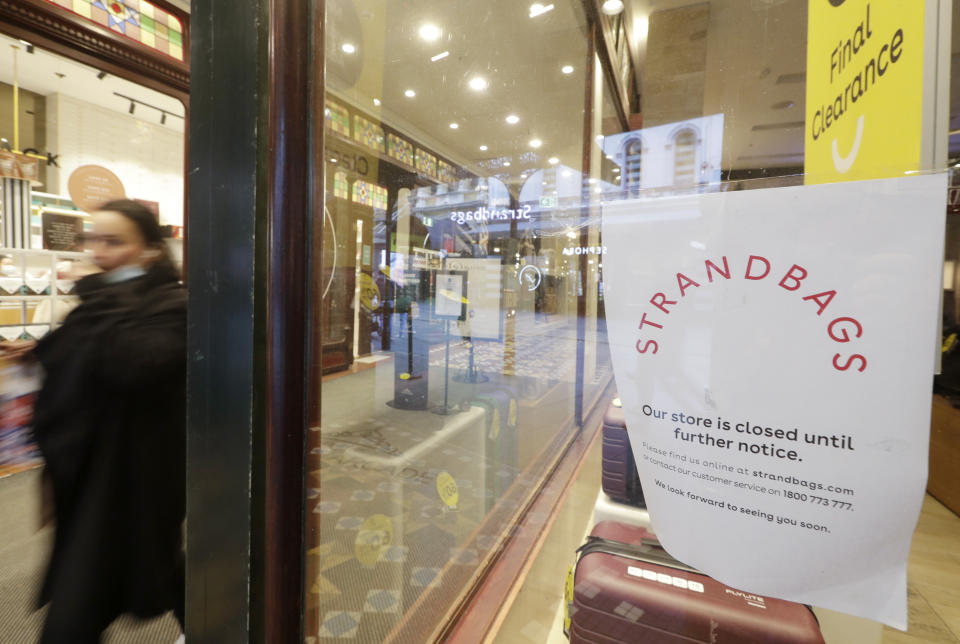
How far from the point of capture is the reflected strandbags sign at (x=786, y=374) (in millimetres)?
402

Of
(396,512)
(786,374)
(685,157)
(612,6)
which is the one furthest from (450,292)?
(786,374)

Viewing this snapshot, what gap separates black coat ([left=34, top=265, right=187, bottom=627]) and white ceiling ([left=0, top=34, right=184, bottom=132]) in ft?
11.8

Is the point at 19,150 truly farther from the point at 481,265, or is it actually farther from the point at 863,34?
the point at 863,34

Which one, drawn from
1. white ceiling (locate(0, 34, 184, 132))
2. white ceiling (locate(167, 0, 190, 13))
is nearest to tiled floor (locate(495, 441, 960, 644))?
white ceiling (locate(167, 0, 190, 13))

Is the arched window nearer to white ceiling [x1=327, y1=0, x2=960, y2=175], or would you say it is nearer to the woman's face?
white ceiling [x1=327, y1=0, x2=960, y2=175]

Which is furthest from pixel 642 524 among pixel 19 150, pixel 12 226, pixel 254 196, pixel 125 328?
pixel 19 150

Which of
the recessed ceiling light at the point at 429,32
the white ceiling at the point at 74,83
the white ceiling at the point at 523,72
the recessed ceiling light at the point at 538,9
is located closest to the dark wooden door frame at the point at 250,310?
the white ceiling at the point at 523,72

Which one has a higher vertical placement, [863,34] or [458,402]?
[863,34]

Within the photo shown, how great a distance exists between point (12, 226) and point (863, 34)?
5775 millimetres

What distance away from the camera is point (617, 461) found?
1.16m

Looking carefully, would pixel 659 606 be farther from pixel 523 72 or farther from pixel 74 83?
pixel 74 83

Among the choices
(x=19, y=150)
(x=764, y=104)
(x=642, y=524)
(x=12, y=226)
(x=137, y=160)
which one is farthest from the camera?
(x=137, y=160)

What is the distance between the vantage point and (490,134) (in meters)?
3.47

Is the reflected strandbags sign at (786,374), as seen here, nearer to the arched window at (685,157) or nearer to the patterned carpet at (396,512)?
the arched window at (685,157)
